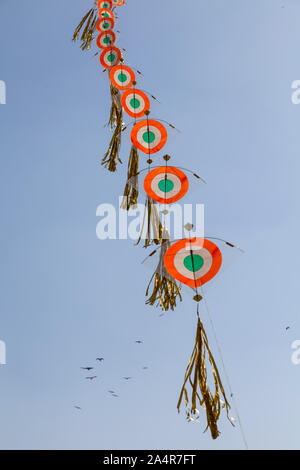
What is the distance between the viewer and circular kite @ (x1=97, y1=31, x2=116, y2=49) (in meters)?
7.21

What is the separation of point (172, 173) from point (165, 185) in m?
0.18

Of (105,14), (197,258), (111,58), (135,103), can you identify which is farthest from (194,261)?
(105,14)

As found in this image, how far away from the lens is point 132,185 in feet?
17.4

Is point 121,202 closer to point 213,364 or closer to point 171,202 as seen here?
point 171,202

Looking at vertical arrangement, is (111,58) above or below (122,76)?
above

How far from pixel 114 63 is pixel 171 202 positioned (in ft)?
11.5

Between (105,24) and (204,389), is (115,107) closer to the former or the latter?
(105,24)

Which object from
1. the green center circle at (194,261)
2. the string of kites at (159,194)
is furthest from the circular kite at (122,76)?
the green center circle at (194,261)

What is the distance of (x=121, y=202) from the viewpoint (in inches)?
232

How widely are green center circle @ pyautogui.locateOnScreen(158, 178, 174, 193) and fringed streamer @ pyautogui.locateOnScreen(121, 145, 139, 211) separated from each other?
1.24 ft
